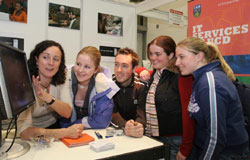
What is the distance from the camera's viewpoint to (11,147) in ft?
3.87

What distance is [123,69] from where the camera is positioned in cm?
203

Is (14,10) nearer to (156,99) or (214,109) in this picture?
(156,99)

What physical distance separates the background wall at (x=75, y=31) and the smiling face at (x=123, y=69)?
4.74 feet

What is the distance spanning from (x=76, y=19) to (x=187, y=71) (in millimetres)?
2324

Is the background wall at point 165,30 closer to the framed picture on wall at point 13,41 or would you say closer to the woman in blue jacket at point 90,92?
the woman in blue jacket at point 90,92

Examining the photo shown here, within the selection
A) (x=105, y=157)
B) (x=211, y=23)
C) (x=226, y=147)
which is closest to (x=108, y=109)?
(x=105, y=157)

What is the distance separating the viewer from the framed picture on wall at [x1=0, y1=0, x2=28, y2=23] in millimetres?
2604

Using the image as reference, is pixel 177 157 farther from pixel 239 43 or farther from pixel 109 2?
pixel 109 2

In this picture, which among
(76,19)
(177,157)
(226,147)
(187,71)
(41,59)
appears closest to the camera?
(226,147)

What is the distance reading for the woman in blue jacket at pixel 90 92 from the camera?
1.65 m

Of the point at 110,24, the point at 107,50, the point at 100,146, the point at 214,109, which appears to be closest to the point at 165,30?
the point at 110,24

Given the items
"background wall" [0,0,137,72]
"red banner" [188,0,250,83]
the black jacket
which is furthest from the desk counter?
"background wall" [0,0,137,72]

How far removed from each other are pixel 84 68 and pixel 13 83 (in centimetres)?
83

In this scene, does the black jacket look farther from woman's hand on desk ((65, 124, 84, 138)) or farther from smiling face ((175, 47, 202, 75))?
woman's hand on desk ((65, 124, 84, 138))
